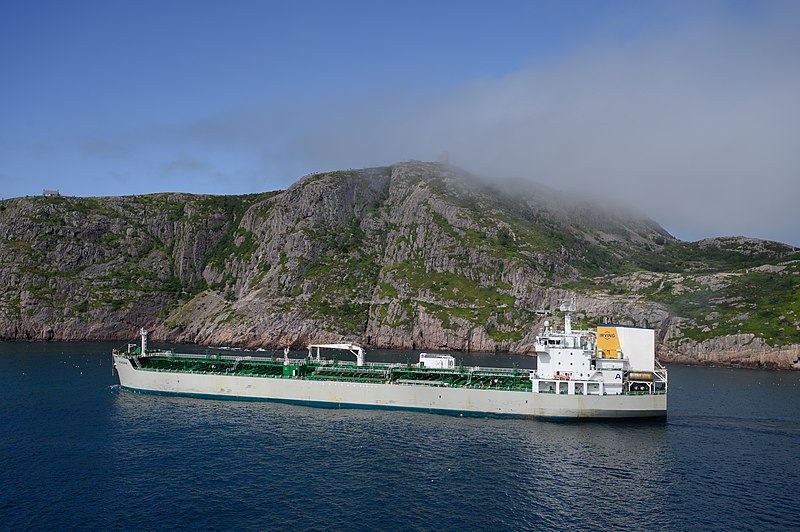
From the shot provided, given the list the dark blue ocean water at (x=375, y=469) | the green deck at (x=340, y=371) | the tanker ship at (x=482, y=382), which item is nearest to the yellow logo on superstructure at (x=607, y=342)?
the tanker ship at (x=482, y=382)

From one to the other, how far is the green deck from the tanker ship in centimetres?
18

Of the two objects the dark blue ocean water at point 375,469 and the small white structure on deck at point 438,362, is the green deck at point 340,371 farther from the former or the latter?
the dark blue ocean water at point 375,469

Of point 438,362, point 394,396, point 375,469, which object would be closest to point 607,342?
point 438,362

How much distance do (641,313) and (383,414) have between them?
137m

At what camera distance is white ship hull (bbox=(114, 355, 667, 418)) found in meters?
82.9

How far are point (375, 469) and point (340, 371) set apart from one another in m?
40.0

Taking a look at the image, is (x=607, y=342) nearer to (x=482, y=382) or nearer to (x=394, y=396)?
(x=482, y=382)

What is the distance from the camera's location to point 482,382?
299 ft

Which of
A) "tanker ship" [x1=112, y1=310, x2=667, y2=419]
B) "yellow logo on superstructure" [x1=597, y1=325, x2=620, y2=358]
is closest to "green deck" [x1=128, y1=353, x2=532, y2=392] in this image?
"tanker ship" [x1=112, y1=310, x2=667, y2=419]

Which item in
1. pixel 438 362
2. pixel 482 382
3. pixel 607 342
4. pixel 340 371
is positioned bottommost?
pixel 482 382

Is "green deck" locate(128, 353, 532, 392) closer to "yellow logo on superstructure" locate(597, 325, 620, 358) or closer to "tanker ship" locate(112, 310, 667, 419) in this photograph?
"tanker ship" locate(112, 310, 667, 419)

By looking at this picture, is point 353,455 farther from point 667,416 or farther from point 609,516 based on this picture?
point 667,416

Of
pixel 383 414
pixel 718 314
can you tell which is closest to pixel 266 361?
pixel 383 414

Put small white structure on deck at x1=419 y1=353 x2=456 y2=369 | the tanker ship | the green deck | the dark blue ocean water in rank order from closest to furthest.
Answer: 1. the dark blue ocean water
2. the tanker ship
3. the green deck
4. small white structure on deck at x1=419 y1=353 x2=456 y2=369
